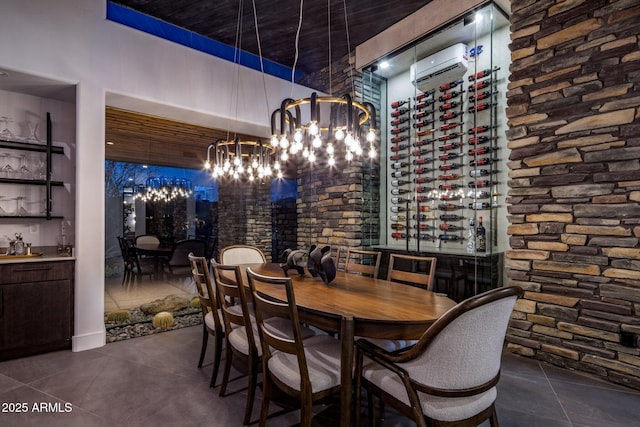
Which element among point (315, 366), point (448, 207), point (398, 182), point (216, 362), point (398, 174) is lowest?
point (216, 362)

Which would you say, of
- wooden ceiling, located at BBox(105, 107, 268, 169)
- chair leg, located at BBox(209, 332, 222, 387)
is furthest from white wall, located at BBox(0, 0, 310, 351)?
chair leg, located at BBox(209, 332, 222, 387)

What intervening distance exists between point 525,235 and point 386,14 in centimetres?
285

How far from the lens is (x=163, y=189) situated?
418 centimetres

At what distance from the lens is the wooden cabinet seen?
281cm

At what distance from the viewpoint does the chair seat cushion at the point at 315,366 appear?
5.35ft

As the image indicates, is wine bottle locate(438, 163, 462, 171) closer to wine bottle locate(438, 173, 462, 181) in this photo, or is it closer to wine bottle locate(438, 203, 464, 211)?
wine bottle locate(438, 173, 462, 181)

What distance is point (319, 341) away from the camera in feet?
6.64

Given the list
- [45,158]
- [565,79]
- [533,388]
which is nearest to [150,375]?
[45,158]

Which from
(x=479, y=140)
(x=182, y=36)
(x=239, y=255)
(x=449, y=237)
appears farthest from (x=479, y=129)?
(x=182, y=36)

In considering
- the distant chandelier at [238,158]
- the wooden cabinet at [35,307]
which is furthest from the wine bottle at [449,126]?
the wooden cabinet at [35,307]

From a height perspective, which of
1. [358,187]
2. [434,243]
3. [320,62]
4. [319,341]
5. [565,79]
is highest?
[320,62]

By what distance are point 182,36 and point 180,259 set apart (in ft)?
9.23

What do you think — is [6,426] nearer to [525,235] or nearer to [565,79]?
[525,235]

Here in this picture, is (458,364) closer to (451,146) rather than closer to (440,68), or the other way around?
(451,146)
